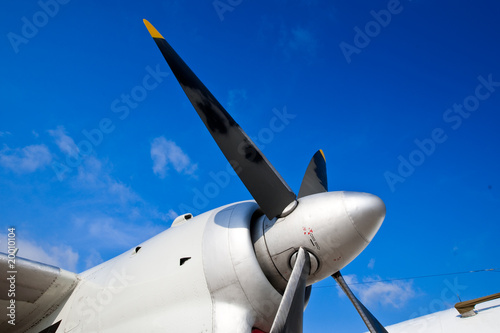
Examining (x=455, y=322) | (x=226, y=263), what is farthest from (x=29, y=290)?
(x=455, y=322)

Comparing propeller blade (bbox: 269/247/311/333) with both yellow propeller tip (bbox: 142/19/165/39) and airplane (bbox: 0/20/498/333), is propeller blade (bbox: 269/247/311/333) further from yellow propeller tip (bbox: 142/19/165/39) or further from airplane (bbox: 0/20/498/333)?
yellow propeller tip (bbox: 142/19/165/39)

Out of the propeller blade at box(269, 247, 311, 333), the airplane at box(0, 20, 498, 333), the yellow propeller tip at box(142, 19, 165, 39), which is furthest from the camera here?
the yellow propeller tip at box(142, 19, 165, 39)

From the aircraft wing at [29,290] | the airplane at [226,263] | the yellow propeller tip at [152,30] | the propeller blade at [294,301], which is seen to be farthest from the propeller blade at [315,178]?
the aircraft wing at [29,290]

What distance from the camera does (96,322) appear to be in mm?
5305

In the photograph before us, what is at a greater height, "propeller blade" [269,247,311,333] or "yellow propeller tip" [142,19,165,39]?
"yellow propeller tip" [142,19,165,39]

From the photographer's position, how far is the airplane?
4590mm

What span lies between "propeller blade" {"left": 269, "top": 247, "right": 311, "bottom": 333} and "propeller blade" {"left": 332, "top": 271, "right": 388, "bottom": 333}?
157cm

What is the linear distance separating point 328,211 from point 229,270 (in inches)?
78.1

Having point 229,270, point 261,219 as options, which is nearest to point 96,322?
point 229,270

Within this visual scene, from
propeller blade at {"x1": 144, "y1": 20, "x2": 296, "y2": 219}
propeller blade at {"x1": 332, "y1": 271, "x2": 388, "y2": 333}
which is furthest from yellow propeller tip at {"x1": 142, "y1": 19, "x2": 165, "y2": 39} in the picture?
propeller blade at {"x1": 332, "y1": 271, "x2": 388, "y2": 333}

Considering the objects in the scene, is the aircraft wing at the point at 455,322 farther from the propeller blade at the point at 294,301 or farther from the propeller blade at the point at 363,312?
the propeller blade at the point at 294,301

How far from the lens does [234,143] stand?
5184 mm

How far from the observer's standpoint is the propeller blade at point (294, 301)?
3848 millimetres

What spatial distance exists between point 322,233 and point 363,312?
87.5 inches
